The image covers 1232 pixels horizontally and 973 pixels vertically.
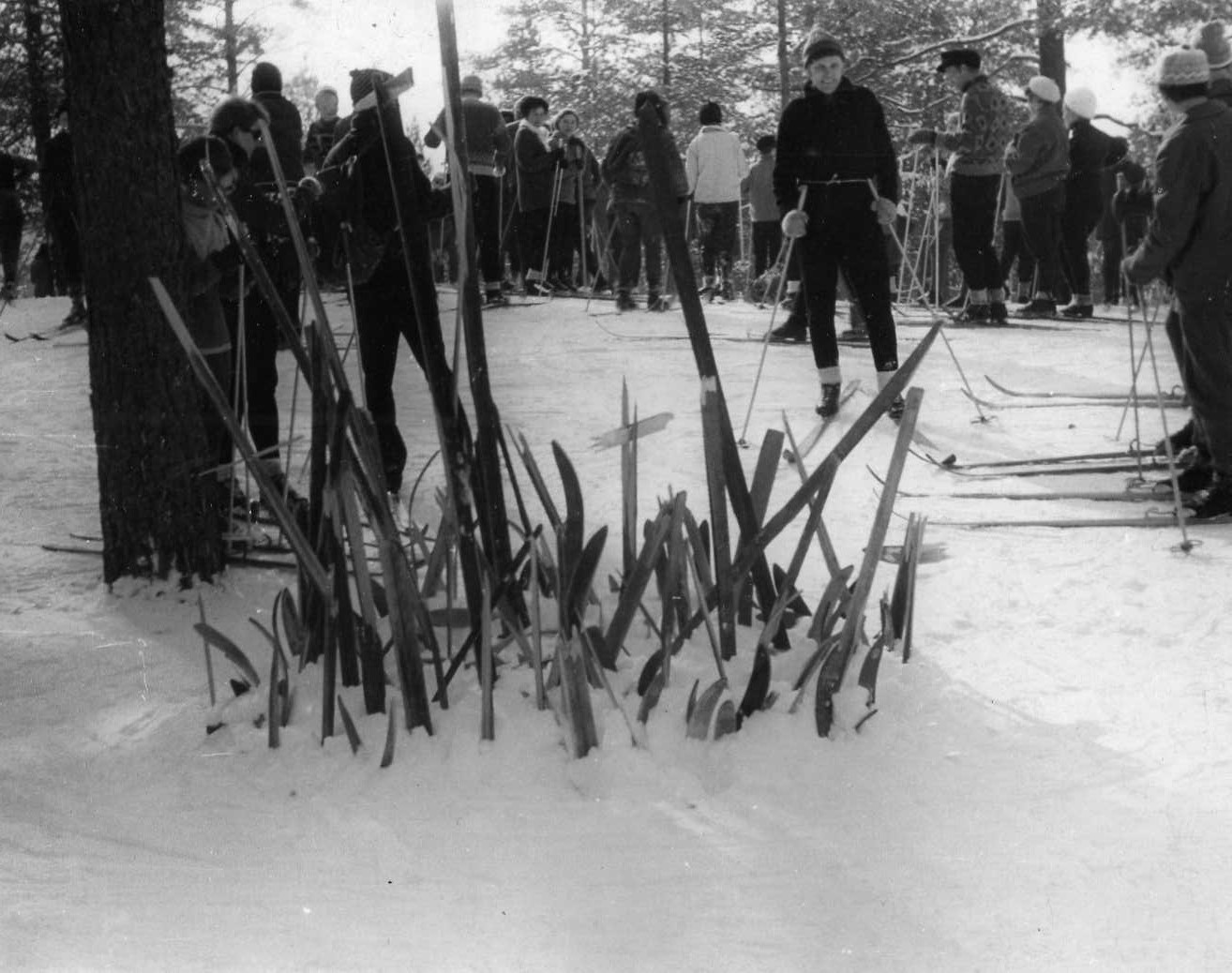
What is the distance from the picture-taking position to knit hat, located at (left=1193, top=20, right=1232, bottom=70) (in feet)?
24.1

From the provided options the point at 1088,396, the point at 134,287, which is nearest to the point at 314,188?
the point at 134,287

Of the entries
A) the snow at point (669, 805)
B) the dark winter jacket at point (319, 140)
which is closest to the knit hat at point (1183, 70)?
the snow at point (669, 805)

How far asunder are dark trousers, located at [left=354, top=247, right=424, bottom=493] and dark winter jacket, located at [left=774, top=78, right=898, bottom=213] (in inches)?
74.1

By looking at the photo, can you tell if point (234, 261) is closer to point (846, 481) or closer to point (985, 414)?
point (846, 481)

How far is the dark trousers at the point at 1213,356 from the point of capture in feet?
16.2

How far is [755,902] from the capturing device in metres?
2.63

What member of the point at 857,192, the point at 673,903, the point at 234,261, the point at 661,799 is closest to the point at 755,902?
the point at 673,903

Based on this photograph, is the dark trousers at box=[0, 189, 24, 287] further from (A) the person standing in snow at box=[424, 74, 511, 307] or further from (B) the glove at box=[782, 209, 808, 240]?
(B) the glove at box=[782, 209, 808, 240]

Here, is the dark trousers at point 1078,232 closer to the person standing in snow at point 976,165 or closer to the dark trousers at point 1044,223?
the dark trousers at point 1044,223

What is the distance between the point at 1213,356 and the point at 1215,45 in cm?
310

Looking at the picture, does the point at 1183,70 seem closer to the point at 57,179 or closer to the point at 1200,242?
the point at 1200,242

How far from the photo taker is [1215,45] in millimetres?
7375

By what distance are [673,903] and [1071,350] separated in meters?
6.91

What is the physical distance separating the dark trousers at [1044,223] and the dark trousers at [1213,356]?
592 centimetres
